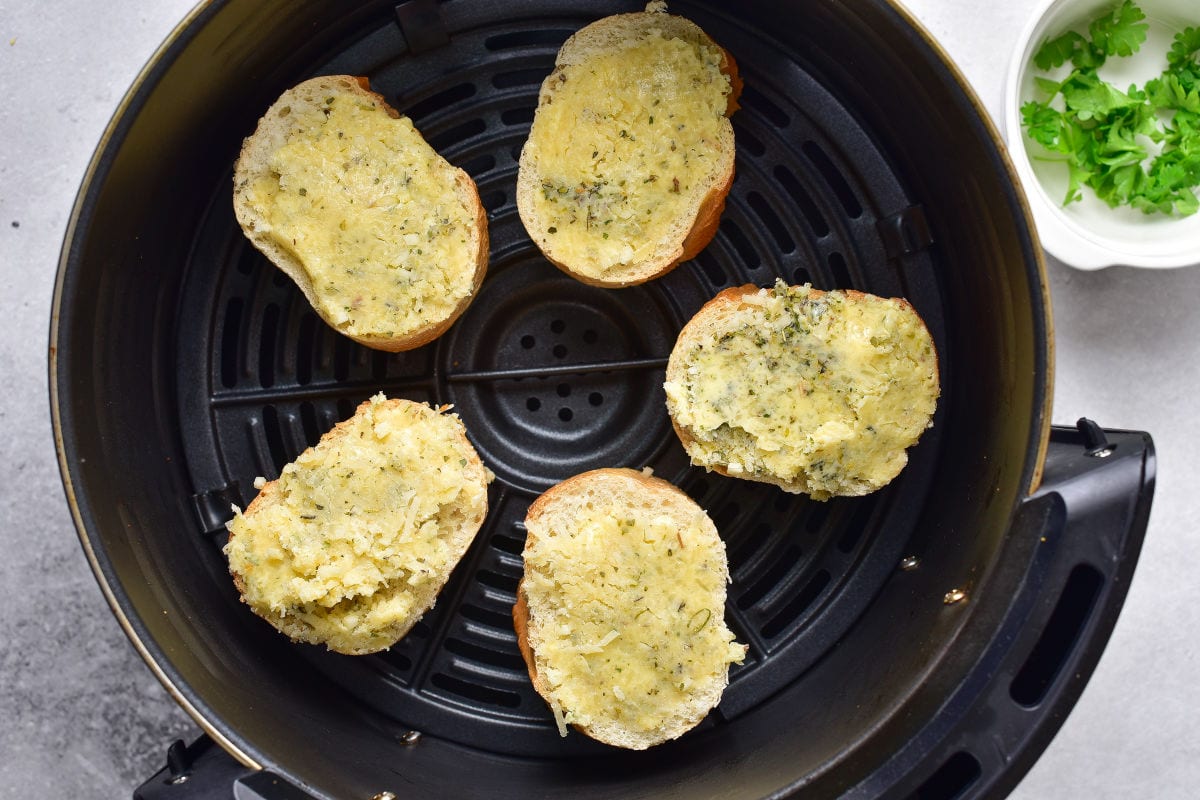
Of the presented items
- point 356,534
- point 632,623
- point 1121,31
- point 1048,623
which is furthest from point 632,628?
point 1121,31

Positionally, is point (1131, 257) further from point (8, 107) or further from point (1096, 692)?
point (8, 107)

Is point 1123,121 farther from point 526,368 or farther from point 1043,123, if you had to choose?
point 526,368

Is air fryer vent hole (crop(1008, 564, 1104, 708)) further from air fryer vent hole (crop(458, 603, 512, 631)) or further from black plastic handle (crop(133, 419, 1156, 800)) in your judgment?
air fryer vent hole (crop(458, 603, 512, 631))

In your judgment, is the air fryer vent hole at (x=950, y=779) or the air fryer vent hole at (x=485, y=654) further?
the air fryer vent hole at (x=485, y=654)

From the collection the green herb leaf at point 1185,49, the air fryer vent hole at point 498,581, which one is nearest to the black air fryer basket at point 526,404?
the air fryer vent hole at point 498,581

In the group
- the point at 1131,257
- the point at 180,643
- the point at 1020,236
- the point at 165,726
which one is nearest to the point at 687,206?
the point at 1020,236

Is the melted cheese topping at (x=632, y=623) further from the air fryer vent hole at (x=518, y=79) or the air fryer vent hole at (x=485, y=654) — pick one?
the air fryer vent hole at (x=518, y=79)
